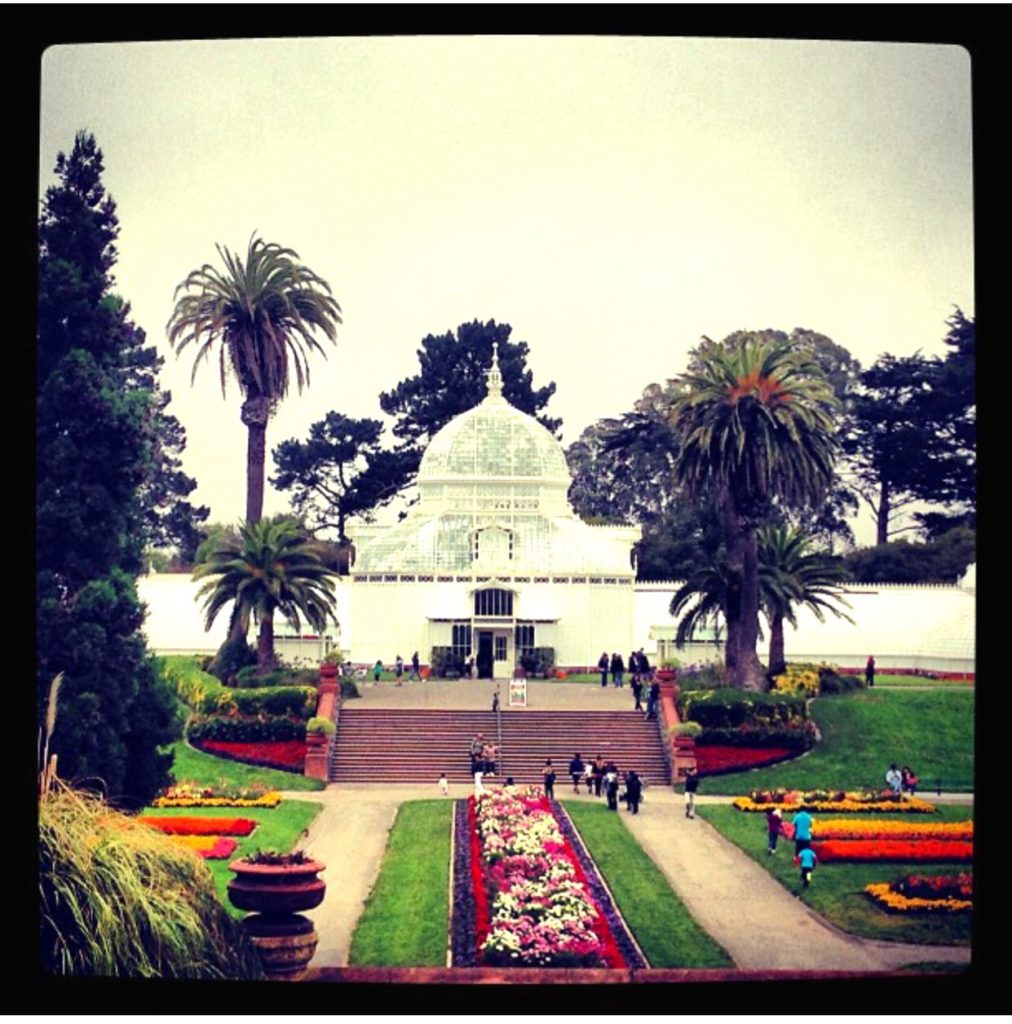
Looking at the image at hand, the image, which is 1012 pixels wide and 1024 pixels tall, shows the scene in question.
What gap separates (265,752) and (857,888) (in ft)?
37.9

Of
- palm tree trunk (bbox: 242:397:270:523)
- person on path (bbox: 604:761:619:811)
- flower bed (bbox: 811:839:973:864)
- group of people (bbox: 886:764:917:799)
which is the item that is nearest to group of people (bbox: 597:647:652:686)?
person on path (bbox: 604:761:619:811)

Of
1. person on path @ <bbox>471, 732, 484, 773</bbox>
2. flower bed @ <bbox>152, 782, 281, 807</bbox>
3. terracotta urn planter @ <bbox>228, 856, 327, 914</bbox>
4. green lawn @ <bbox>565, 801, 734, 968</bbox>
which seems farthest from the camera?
person on path @ <bbox>471, 732, 484, 773</bbox>

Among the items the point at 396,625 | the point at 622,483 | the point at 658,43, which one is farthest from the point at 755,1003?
the point at 622,483

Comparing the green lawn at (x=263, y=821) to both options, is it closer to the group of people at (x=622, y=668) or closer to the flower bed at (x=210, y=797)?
the flower bed at (x=210, y=797)

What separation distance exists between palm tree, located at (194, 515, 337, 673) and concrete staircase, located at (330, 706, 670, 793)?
9.94 feet

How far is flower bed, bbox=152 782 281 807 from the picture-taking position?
94.5ft

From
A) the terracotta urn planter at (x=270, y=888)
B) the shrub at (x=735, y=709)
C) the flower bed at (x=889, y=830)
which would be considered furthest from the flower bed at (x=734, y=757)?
the terracotta urn planter at (x=270, y=888)

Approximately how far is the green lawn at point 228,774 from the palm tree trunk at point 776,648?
12.8m

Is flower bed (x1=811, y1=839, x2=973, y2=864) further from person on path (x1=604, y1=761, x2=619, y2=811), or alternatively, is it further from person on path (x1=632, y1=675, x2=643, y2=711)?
person on path (x1=632, y1=675, x2=643, y2=711)

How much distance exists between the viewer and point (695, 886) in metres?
28.0

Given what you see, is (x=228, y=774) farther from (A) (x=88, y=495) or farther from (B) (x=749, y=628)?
(B) (x=749, y=628)

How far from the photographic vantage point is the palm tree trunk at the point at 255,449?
3288 centimetres

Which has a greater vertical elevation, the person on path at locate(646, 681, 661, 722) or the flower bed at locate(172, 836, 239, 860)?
the person on path at locate(646, 681, 661, 722)

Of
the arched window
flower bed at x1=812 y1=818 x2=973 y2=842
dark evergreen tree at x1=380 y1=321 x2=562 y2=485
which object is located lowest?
flower bed at x1=812 y1=818 x2=973 y2=842
